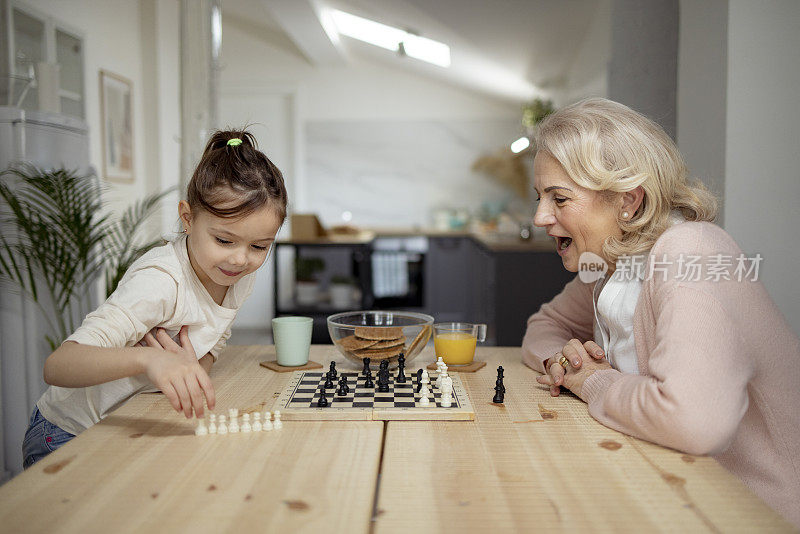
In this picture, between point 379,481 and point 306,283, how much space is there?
186 inches

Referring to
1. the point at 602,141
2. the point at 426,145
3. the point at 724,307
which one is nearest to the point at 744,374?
the point at 724,307

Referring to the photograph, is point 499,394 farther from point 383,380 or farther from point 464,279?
point 464,279

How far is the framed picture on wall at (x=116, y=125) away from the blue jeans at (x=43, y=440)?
3.65 meters

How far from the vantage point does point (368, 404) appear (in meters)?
1.22

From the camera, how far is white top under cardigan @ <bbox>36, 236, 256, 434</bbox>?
4.23 ft

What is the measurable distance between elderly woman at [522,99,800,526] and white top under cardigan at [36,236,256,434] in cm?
76

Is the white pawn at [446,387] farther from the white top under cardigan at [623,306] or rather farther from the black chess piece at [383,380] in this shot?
the white top under cardigan at [623,306]

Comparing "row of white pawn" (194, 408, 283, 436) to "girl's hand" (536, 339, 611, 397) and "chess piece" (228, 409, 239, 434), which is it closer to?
"chess piece" (228, 409, 239, 434)

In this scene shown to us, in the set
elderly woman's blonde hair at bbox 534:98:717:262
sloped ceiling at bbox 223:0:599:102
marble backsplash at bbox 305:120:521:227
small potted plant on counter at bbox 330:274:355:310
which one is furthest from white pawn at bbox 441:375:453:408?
marble backsplash at bbox 305:120:521:227

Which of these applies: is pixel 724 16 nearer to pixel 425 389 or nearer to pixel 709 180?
pixel 709 180

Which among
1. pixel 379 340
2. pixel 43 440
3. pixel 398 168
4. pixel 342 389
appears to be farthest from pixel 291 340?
pixel 398 168

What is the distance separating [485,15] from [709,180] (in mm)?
2478

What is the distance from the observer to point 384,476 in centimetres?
90

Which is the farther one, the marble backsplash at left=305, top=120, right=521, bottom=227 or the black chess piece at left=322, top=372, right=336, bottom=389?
the marble backsplash at left=305, top=120, right=521, bottom=227
